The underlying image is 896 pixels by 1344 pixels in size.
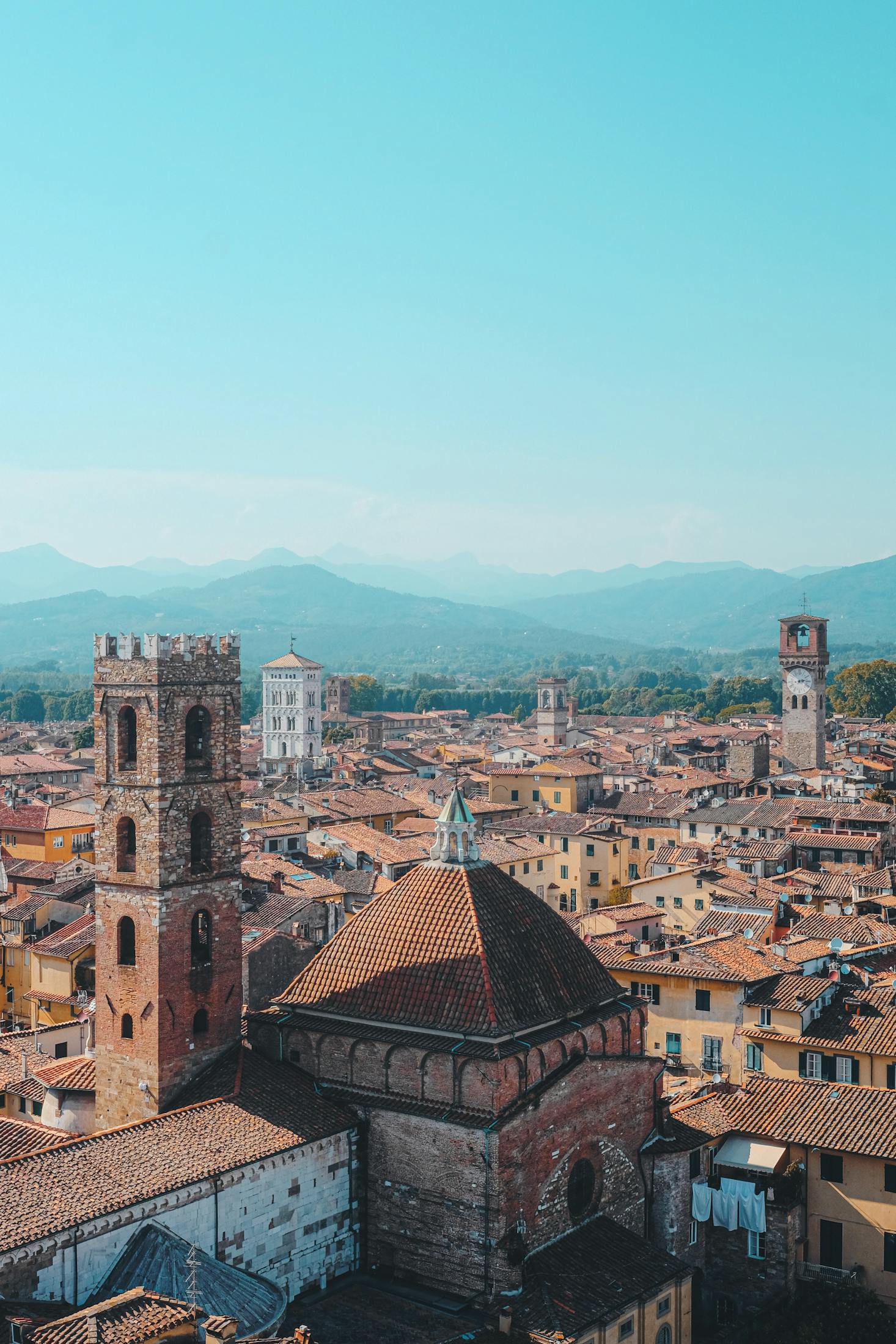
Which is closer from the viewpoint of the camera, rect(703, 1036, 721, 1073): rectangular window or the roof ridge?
the roof ridge

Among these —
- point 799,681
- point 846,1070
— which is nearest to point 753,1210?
point 846,1070

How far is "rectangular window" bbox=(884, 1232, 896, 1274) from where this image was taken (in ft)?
85.4

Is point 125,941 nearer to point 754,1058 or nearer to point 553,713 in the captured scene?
point 754,1058

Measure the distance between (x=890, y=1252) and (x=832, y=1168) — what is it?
1.72 m

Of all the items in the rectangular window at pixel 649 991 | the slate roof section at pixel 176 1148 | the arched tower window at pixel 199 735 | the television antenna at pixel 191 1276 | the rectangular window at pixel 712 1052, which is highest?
the arched tower window at pixel 199 735

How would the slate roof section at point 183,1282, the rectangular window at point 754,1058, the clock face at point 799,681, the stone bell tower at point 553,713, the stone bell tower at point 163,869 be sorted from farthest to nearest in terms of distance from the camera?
the stone bell tower at point 553,713, the clock face at point 799,681, the rectangular window at point 754,1058, the stone bell tower at point 163,869, the slate roof section at point 183,1282

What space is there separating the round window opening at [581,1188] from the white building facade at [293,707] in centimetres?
10148

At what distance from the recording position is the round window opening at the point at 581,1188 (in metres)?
24.2

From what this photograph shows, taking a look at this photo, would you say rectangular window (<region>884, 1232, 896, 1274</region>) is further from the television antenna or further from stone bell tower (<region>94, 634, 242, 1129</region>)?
the television antenna

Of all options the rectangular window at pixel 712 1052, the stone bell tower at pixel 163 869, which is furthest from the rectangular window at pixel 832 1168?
the stone bell tower at pixel 163 869

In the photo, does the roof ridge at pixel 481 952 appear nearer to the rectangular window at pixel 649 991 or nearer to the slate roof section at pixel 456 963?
the slate roof section at pixel 456 963

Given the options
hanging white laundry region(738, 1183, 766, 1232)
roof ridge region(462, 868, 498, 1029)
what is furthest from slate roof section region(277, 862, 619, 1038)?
hanging white laundry region(738, 1183, 766, 1232)

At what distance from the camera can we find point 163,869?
24.6 m

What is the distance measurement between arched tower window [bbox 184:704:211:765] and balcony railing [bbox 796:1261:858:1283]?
1464 cm
